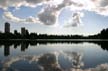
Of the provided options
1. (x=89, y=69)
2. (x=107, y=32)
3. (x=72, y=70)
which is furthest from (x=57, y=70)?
(x=107, y=32)

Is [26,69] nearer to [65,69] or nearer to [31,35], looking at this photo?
[65,69]

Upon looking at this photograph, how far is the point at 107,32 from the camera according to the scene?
132m

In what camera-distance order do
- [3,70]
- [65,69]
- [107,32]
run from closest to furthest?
[3,70] < [65,69] < [107,32]

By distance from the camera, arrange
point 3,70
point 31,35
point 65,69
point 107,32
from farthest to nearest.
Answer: point 31,35 → point 107,32 → point 65,69 → point 3,70

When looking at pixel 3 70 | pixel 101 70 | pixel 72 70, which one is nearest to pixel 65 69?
pixel 72 70

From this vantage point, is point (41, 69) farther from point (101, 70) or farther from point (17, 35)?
point (17, 35)

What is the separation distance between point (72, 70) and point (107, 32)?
117 metres

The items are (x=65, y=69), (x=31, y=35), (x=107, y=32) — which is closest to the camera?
(x=65, y=69)

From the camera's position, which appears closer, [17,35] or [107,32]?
[107,32]

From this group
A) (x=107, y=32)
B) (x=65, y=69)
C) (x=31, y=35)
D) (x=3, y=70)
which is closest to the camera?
(x=3, y=70)

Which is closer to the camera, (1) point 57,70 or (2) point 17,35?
(1) point 57,70

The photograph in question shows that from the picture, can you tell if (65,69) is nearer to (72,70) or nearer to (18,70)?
(72,70)

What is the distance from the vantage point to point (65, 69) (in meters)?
17.9

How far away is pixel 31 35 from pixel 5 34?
1200cm
